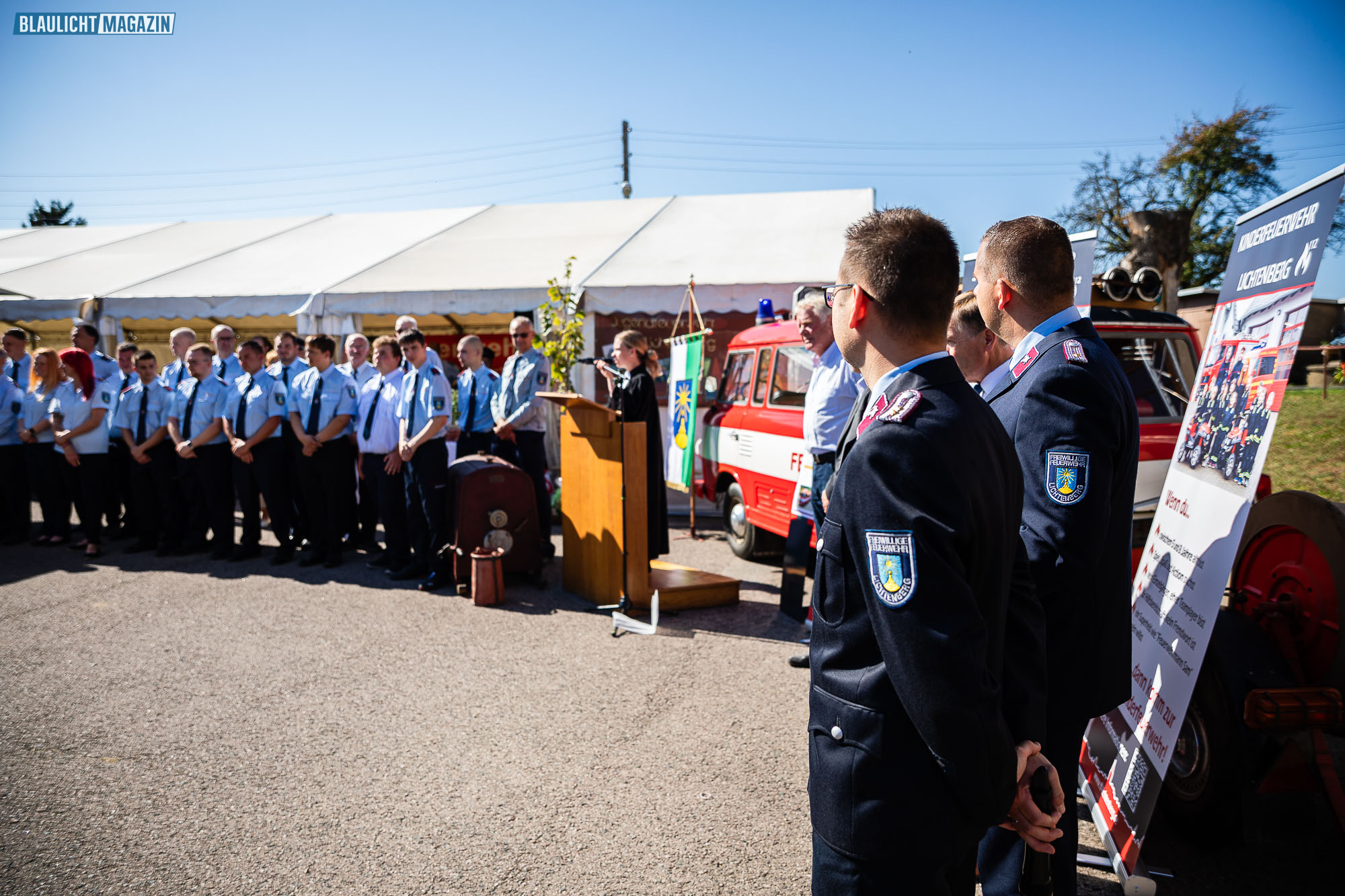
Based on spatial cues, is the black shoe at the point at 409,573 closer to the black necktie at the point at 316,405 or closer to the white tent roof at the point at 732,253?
the black necktie at the point at 316,405

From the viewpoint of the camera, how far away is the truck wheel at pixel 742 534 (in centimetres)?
764

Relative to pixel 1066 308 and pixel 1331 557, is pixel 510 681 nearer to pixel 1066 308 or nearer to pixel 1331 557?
pixel 1066 308

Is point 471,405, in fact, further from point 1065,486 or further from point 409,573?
point 1065,486

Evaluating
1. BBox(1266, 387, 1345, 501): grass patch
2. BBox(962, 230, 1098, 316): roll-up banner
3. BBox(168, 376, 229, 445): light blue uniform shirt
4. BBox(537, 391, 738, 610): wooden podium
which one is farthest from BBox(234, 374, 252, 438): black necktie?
BBox(1266, 387, 1345, 501): grass patch

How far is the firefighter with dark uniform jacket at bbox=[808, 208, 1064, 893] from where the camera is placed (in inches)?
49.4

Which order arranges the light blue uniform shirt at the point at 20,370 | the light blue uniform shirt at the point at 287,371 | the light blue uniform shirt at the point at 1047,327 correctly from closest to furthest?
the light blue uniform shirt at the point at 1047,327
the light blue uniform shirt at the point at 287,371
the light blue uniform shirt at the point at 20,370

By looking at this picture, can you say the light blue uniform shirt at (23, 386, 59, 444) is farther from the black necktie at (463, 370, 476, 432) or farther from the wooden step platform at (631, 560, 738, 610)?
the wooden step platform at (631, 560, 738, 610)

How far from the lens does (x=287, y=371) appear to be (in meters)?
7.59

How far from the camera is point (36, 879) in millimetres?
2766

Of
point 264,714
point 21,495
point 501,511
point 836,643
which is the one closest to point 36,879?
point 264,714

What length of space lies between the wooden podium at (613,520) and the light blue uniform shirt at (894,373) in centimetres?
421

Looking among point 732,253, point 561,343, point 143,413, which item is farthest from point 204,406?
point 732,253

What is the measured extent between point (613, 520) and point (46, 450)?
677 centimetres

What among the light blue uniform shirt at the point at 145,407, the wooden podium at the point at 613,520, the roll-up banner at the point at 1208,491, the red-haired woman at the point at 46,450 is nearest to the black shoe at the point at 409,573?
the wooden podium at the point at 613,520
